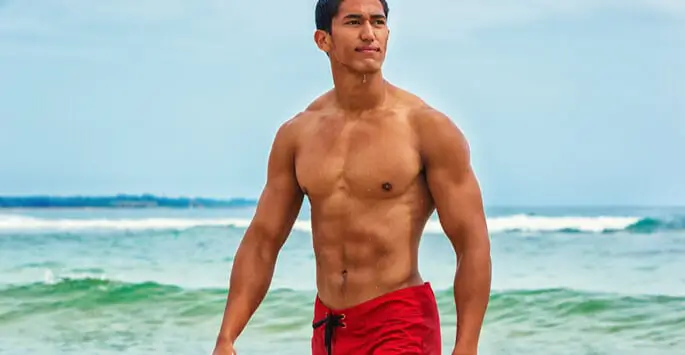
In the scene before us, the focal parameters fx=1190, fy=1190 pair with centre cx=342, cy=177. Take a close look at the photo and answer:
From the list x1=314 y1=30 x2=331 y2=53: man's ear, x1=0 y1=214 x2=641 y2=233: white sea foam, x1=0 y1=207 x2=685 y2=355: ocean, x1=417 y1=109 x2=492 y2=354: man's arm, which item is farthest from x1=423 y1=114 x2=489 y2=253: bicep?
x1=0 y1=214 x2=641 y2=233: white sea foam

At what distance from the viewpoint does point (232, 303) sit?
3748 millimetres

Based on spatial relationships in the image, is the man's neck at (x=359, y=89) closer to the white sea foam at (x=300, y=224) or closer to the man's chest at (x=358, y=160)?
the man's chest at (x=358, y=160)

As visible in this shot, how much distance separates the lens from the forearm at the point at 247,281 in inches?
147

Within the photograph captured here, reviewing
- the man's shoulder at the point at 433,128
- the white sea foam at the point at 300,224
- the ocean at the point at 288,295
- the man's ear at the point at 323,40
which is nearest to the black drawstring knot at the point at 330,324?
the man's shoulder at the point at 433,128

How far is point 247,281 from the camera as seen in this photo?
3.79 meters

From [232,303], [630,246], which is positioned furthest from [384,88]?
[630,246]

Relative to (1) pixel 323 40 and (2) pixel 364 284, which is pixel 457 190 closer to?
(2) pixel 364 284

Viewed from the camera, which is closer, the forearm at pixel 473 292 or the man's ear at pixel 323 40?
the forearm at pixel 473 292

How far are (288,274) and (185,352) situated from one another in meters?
6.07

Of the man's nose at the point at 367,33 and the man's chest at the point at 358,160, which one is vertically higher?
the man's nose at the point at 367,33

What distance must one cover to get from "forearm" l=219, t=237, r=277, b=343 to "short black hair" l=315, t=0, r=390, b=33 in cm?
74

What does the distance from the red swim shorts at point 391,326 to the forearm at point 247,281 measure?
0.92 ft

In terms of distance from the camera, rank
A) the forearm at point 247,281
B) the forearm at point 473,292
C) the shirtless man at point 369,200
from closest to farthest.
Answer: the forearm at point 473,292 < the shirtless man at point 369,200 < the forearm at point 247,281

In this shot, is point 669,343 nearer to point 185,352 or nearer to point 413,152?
point 185,352
